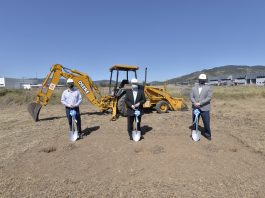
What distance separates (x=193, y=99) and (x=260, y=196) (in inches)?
129

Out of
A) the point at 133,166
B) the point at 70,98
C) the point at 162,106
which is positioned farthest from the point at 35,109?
the point at 133,166

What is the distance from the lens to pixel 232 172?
189 inches

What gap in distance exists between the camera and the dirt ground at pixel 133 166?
4.19 metres

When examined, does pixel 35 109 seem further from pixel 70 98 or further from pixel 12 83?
pixel 12 83

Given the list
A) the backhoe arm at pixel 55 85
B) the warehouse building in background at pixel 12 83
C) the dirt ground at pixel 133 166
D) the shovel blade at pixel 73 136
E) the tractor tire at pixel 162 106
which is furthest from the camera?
the warehouse building in background at pixel 12 83

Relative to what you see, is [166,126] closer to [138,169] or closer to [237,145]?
[237,145]

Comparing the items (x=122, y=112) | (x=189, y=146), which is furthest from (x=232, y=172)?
(x=122, y=112)

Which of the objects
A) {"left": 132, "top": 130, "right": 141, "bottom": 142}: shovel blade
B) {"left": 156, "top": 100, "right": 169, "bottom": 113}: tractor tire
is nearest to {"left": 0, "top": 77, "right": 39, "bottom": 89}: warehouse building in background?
{"left": 156, "top": 100, "right": 169, "bottom": 113}: tractor tire

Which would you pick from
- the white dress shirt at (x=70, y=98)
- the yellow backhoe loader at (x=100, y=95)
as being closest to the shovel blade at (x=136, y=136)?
the white dress shirt at (x=70, y=98)

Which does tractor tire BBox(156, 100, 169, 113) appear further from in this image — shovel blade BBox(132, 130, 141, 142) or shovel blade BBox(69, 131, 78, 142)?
shovel blade BBox(69, 131, 78, 142)

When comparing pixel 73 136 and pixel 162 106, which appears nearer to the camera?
pixel 73 136

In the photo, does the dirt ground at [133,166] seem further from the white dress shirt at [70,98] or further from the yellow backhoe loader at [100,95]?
the yellow backhoe loader at [100,95]

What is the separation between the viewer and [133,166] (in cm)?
506

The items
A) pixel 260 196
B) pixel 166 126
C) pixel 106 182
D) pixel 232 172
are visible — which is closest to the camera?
pixel 260 196
